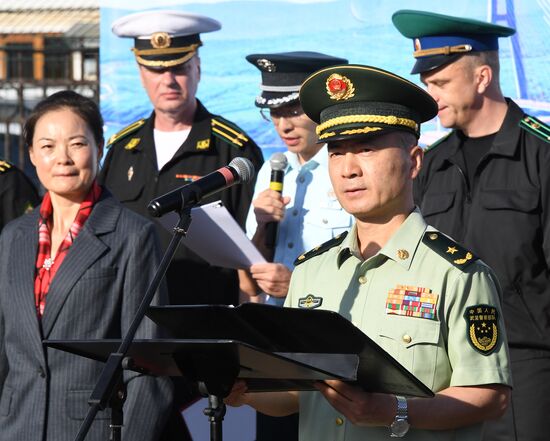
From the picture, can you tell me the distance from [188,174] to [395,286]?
262 centimetres

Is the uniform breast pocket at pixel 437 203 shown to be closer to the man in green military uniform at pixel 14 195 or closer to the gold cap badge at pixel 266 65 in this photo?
the gold cap badge at pixel 266 65

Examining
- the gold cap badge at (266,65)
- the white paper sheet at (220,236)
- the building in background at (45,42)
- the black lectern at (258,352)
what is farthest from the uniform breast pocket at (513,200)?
the building in background at (45,42)

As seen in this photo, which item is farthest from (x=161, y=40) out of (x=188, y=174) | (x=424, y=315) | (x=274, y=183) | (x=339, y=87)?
(x=424, y=315)

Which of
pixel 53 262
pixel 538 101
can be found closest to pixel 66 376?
pixel 53 262

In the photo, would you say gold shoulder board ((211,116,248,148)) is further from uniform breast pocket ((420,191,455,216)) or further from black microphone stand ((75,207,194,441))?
black microphone stand ((75,207,194,441))

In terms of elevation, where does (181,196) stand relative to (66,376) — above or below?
above

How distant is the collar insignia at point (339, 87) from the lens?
2947 millimetres

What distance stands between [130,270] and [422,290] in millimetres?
1393

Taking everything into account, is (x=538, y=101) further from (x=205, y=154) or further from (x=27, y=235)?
(x=27, y=235)

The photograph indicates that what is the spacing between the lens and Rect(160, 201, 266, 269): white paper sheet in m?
4.38

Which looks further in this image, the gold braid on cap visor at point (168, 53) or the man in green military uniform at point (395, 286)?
the gold braid on cap visor at point (168, 53)

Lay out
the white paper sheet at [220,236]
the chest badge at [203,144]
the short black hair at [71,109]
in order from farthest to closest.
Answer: the chest badge at [203,144], the white paper sheet at [220,236], the short black hair at [71,109]

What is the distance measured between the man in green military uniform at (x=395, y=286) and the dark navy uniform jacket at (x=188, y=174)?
6.94 ft

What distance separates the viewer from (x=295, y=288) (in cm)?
311
